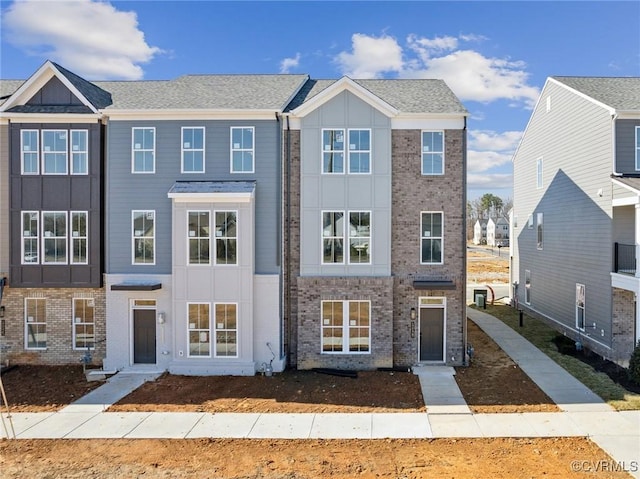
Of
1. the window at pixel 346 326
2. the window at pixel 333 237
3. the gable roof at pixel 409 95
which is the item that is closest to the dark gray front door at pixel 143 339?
the window at pixel 346 326

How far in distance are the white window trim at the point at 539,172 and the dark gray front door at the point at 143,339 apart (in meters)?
18.5

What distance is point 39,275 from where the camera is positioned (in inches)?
547

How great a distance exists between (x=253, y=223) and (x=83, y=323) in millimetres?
6934

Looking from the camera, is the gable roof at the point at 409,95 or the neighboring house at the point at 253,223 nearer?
the neighboring house at the point at 253,223

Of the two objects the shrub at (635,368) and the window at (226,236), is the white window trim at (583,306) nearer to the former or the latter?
the shrub at (635,368)

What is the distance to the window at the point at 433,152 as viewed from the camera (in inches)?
542

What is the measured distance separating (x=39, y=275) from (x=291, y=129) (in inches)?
386

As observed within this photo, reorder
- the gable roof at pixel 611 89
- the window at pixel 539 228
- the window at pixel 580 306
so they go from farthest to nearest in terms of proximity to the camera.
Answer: the window at pixel 539 228
the window at pixel 580 306
the gable roof at pixel 611 89

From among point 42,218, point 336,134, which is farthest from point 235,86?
point 42,218

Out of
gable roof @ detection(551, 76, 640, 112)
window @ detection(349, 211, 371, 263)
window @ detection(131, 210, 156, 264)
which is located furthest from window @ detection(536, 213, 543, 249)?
window @ detection(131, 210, 156, 264)

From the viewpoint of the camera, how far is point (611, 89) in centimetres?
1630

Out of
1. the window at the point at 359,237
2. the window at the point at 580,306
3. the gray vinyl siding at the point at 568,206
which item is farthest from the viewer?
the window at the point at 580,306

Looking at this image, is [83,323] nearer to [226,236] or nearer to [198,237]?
[198,237]
